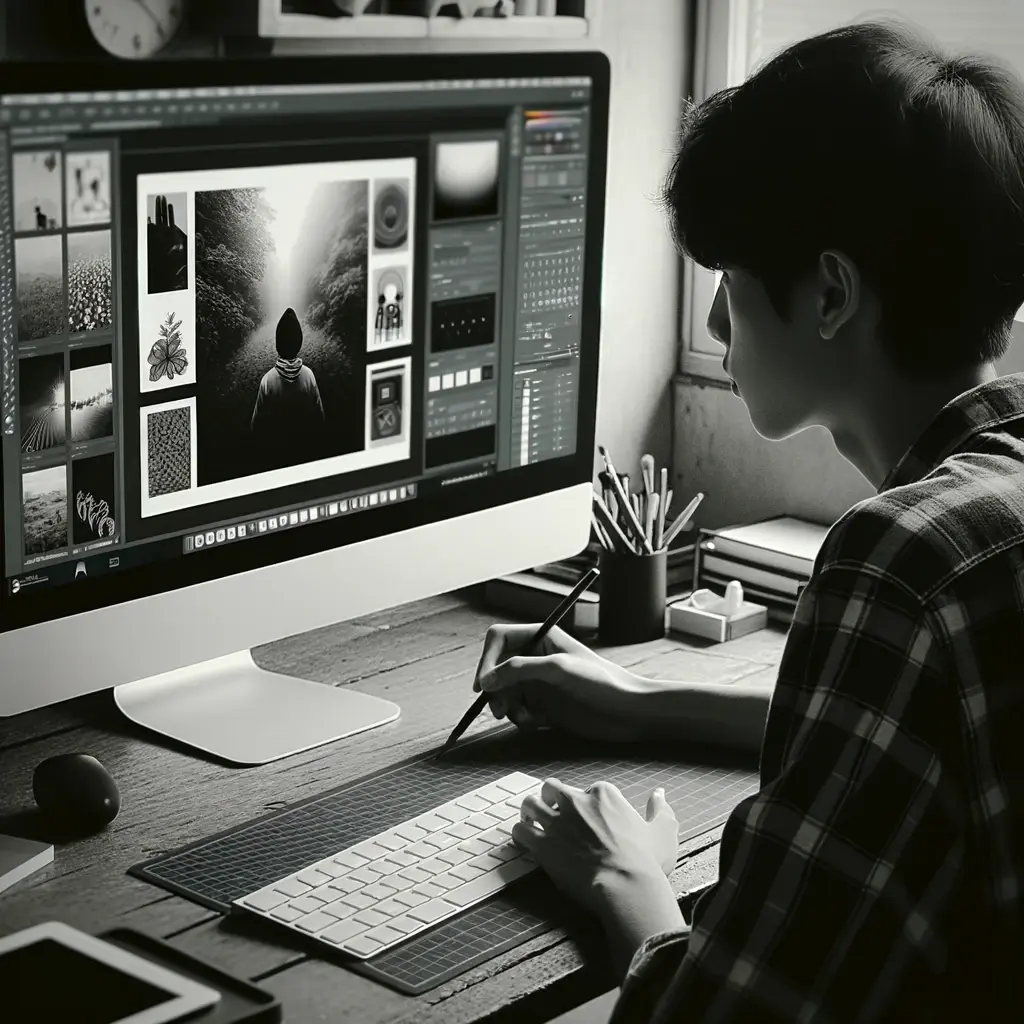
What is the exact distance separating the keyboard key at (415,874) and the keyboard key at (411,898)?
18 millimetres

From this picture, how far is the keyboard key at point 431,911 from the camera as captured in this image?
44.5 inches

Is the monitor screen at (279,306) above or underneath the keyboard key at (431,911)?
above

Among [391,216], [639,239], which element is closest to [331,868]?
[391,216]

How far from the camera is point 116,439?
131cm

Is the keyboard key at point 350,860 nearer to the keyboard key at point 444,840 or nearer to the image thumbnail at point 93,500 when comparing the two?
the keyboard key at point 444,840

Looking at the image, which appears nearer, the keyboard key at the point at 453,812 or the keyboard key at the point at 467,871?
the keyboard key at the point at 467,871

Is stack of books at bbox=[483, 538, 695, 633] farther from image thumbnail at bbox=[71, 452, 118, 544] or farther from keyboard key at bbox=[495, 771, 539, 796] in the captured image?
image thumbnail at bbox=[71, 452, 118, 544]

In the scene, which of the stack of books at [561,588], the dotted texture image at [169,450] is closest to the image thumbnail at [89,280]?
the dotted texture image at [169,450]

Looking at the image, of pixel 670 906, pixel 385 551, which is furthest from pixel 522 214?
pixel 670 906

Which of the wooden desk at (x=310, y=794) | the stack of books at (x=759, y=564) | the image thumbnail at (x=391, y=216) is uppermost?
the image thumbnail at (x=391, y=216)

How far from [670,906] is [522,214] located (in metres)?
0.75

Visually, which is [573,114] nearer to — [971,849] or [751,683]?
[751,683]

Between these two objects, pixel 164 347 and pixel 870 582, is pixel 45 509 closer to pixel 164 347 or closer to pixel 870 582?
pixel 164 347

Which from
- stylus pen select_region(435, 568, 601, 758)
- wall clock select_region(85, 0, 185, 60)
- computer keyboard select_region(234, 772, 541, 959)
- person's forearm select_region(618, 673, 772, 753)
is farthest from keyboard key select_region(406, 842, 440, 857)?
wall clock select_region(85, 0, 185, 60)
